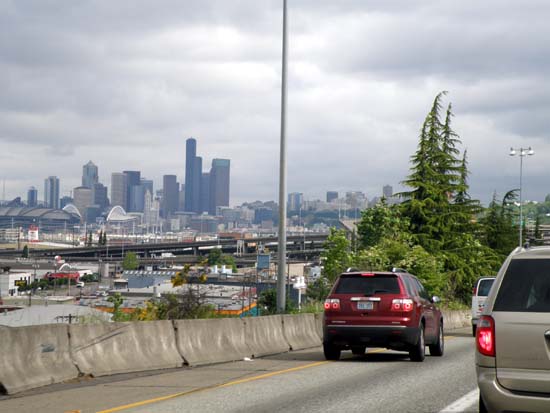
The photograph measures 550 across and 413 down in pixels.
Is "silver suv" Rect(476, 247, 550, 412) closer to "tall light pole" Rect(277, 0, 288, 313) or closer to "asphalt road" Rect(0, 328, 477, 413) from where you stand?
"asphalt road" Rect(0, 328, 477, 413)

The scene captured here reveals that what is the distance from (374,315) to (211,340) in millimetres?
3082

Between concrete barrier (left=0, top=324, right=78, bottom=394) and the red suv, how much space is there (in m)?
5.82

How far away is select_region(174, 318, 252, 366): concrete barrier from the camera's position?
17.1 meters

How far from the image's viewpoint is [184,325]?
17.2 meters

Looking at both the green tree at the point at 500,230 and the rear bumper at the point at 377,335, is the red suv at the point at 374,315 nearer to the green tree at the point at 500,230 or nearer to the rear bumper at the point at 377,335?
the rear bumper at the point at 377,335

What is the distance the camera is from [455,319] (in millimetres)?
39250

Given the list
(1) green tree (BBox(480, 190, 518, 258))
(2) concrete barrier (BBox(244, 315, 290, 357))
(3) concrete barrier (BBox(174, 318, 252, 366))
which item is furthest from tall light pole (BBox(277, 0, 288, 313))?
(1) green tree (BBox(480, 190, 518, 258))

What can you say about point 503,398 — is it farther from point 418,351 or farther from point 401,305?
point 418,351

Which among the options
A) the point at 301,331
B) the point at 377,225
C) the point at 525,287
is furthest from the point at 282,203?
the point at 377,225

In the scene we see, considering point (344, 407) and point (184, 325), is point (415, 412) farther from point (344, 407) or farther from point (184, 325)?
point (184, 325)

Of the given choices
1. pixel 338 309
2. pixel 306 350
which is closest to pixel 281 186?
pixel 306 350

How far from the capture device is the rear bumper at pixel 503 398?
7.88 meters

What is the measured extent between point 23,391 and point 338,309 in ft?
23.6

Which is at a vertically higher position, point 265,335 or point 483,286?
point 483,286
